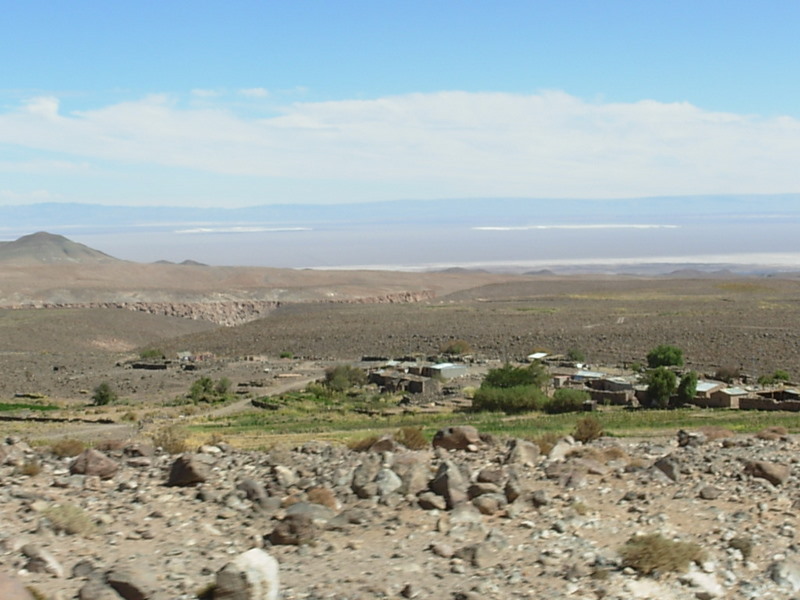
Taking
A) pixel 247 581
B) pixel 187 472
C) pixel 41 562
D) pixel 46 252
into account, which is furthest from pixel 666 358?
pixel 46 252

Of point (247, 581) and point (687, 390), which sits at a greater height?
point (247, 581)

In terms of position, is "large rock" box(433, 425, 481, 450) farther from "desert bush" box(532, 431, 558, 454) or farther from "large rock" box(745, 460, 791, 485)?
"large rock" box(745, 460, 791, 485)

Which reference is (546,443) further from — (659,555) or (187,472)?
(187,472)

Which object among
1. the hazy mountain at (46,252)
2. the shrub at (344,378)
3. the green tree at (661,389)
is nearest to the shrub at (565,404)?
the green tree at (661,389)

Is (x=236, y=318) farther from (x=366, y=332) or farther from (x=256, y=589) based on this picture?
(x=256, y=589)

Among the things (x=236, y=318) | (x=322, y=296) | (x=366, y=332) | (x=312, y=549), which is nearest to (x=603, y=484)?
(x=312, y=549)

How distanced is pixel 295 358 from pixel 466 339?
31.1 feet

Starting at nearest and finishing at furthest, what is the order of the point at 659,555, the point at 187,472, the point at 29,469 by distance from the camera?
1. the point at 659,555
2. the point at 187,472
3. the point at 29,469

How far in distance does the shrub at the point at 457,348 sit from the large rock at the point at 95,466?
124ft

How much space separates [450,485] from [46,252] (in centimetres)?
13118

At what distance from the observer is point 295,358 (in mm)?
51344

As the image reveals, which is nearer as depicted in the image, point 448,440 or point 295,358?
point 448,440

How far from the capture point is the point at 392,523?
10.0m

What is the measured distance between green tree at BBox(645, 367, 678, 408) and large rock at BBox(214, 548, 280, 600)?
2332cm
